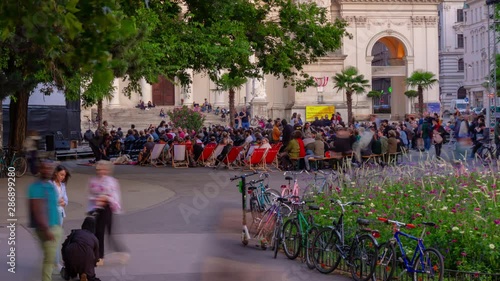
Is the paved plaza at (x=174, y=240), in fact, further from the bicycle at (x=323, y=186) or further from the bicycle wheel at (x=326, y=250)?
the bicycle at (x=323, y=186)

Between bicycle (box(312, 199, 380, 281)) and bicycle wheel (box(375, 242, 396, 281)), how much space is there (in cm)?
10

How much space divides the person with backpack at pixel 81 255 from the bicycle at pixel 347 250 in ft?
10.1

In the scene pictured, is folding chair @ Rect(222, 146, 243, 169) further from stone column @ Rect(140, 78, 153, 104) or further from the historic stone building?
stone column @ Rect(140, 78, 153, 104)

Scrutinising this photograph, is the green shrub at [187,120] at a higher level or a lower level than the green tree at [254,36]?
lower

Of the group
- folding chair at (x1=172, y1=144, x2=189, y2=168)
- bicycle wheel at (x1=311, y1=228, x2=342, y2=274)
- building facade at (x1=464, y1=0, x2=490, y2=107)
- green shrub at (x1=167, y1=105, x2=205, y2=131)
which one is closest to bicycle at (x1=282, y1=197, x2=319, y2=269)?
bicycle wheel at (x1=311, y1=228, x2=342, y2=274)

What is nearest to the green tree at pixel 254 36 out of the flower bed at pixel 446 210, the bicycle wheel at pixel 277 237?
the flower bed at pixel 446 210

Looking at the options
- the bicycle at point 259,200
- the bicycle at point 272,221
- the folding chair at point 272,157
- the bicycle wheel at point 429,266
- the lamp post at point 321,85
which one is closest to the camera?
the bicycle wheel at point 429,266

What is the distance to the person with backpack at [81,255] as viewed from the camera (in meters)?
11.7

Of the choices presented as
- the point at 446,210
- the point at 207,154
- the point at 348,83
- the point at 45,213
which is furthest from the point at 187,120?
the point at 45,213

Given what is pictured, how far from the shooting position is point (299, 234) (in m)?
13.7

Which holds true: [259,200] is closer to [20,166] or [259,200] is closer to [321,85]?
[20,166]

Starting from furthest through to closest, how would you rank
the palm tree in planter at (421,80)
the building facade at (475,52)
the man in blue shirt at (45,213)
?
the building facade at (475,52) < the palm tree in planter at (421,80) < the man in blue shirt at (45,213)

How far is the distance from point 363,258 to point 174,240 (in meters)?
4.57

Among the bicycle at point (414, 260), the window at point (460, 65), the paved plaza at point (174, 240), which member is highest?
the window at point (460, 65)
